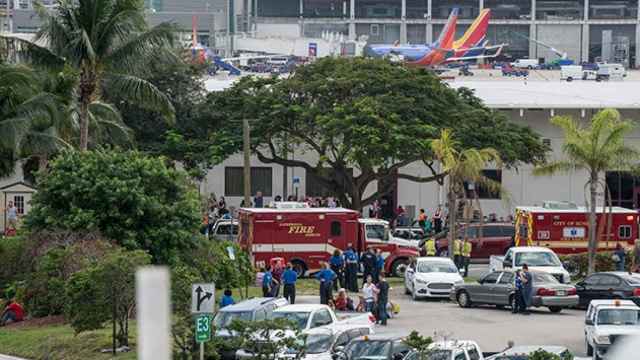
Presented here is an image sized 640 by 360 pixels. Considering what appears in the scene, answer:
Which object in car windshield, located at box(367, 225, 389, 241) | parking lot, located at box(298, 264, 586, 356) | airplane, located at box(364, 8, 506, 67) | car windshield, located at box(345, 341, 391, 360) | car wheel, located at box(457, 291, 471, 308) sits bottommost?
parking lot, located at box(298, 264, 586, 356)

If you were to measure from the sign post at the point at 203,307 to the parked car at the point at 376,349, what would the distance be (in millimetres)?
2355

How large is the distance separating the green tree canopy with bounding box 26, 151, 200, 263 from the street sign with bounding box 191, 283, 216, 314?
11.2 metres

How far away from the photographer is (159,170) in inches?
1378

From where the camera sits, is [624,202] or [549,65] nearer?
[624,202]

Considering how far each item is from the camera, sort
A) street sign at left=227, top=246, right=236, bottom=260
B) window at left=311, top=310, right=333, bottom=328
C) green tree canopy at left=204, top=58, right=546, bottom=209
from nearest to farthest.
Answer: window at left=311, top=310, right=333, bottom=328, street sign at left=227, top=246, right=236, bottom=260, green tree canopy at left=204, top=58, right=546, bottom=209

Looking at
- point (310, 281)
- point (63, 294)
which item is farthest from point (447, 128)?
point (63, 294)

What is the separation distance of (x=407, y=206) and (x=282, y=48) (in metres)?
115

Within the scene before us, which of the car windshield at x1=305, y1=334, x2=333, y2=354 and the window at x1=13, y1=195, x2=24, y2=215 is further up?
the window at x1=13, y1=195, x2=24, y2=215

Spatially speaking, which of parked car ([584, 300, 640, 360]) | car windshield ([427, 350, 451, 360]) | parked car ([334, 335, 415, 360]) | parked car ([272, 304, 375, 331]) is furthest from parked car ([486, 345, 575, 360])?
parked car ([272, 304, 375, 331])

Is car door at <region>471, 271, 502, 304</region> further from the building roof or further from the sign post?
the building roof

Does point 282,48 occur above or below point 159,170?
above

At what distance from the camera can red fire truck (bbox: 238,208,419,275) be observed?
40.7 m

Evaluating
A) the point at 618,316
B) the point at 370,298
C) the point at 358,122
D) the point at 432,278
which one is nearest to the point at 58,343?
the point at 370,298

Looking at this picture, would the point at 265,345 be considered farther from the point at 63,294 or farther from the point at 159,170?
the point at 159,170
